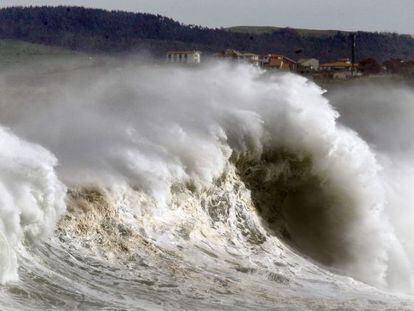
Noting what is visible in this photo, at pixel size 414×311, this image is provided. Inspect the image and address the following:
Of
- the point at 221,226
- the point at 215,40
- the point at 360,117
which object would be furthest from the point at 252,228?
the point at 215,40

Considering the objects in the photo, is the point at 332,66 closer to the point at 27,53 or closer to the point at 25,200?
the point at 27,53

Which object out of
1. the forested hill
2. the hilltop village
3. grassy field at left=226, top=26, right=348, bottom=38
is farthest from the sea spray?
grassy field at left=226, top=26, right=348, bottom=38

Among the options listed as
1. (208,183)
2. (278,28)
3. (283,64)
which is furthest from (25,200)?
(278,28)

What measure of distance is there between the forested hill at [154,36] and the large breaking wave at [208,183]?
75.8 metres

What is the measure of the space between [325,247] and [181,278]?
7033 mm

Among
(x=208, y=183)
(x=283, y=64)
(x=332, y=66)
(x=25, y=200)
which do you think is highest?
(x=25, y=200)

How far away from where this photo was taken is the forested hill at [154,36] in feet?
342

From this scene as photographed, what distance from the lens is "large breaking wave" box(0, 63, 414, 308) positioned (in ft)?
50.3

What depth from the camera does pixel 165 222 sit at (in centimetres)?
1739

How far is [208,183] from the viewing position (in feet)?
65.2

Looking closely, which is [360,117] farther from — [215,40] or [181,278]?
[215,40]

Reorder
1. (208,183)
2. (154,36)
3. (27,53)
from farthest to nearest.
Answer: (154,36), (27,53), (208,183)

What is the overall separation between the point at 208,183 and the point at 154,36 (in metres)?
108

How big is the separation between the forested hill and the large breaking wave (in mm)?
75804
